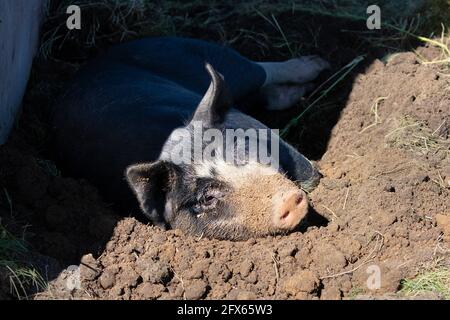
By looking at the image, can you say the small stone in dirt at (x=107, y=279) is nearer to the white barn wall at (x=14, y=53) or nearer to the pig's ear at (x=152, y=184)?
the pig's ear at (x=152, y=184)

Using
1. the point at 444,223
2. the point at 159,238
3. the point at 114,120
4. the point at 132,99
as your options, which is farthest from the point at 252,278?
the point at 132,99

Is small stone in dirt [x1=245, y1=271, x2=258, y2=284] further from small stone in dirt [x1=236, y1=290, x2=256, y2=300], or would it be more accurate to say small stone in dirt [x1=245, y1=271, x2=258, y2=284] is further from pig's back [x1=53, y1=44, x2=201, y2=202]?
pig's back [x1=53, y1=44, x2=201, y2=202]

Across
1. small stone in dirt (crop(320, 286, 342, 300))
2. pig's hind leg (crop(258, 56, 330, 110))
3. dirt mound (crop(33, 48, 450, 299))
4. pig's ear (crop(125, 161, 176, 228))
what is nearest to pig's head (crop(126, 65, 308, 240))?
pig's ear (crop(125, 161, 176, 228))

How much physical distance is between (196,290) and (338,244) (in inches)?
32.8

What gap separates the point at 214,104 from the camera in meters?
5.33

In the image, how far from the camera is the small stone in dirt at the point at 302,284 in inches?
171

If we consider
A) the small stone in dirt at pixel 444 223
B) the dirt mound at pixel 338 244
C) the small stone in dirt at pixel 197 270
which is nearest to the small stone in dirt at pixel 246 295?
the dirt mound at pixel 338 244

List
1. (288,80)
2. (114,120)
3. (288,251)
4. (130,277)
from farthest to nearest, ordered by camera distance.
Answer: (288,80)
(114,120)
(288,251)
(130,277)

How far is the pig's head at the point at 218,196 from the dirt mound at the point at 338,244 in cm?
14

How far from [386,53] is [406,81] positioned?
71cm

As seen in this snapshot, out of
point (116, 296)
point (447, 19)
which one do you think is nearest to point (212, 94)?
point (116, 296)

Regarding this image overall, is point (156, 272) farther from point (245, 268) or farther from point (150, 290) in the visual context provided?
point (245, 268)

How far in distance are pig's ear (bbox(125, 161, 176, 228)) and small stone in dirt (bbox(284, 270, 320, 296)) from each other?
41.0 inches

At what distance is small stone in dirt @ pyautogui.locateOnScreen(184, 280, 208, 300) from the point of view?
4336 millimetres
